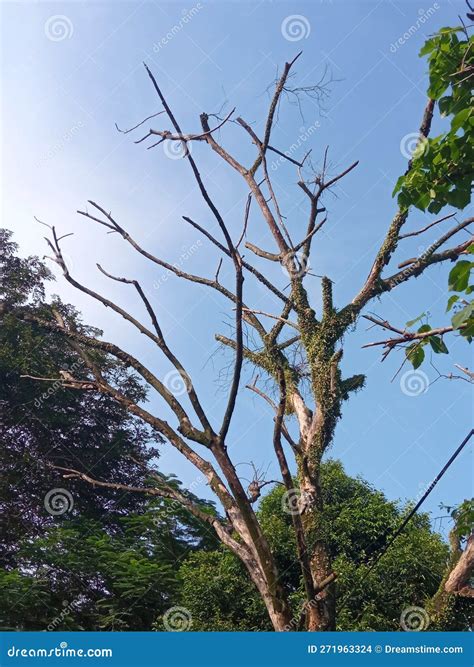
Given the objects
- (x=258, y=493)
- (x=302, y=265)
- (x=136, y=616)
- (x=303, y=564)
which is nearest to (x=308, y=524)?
(x=258, y=493)

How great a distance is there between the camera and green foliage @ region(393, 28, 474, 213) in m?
2.20

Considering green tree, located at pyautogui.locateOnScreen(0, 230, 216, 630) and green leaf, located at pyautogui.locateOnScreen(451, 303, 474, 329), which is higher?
green tree, located at pyautogui.locateOnScreen(0, 230, 216, 630)

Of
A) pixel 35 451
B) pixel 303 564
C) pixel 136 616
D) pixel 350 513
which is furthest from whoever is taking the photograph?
pixel 35 451

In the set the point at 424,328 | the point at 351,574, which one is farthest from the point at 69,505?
the point at 424,328

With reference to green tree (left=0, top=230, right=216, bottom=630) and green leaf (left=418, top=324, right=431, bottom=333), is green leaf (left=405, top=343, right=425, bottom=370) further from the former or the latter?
green tree (left=0, top=230, right=216, bottom=630)

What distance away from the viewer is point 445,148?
7.32 feet

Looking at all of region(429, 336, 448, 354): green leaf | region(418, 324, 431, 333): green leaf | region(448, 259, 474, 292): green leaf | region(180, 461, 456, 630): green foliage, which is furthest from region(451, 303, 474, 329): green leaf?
region(180, 461, 456, 630): green foliage

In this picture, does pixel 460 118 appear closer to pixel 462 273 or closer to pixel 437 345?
pixel 462 273

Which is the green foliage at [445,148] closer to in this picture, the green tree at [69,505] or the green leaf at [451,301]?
the green leaf at [451,301]

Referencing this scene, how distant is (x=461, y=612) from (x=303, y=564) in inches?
82.3

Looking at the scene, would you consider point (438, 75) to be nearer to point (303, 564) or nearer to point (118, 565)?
point (303, 564)

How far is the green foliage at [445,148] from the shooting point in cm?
220

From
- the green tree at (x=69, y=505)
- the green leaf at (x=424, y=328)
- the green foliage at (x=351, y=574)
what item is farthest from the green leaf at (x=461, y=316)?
the green tree at (x=69, y=505)
